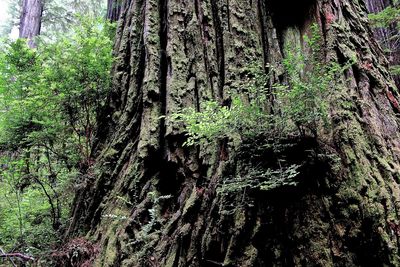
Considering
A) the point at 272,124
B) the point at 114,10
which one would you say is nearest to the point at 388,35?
the point at 114,10

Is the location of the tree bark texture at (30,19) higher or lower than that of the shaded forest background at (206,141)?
higher

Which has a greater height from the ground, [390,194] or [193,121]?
[193,121]

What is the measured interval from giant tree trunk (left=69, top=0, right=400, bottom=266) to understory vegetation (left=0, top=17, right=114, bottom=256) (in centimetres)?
34

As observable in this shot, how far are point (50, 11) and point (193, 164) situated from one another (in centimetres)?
1425

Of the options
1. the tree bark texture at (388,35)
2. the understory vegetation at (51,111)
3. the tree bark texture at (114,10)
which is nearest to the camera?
the understory vegetation at (51,111)

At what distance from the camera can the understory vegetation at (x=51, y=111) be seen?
3.82 m

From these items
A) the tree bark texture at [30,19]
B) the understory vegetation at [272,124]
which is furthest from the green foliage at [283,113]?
the tree bark texture at [30,19]

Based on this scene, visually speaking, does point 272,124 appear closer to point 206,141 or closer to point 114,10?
point 206,141

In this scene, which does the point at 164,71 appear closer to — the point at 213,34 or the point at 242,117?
the point at 213,34

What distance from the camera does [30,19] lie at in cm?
1143

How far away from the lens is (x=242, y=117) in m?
2.15

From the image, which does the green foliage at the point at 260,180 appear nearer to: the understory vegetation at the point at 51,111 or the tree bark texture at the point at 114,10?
the understory vegetation at the point at 51,111

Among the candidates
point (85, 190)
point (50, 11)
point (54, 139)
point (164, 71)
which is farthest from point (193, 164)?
point (50, 11)

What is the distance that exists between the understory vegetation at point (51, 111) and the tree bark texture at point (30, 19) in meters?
8.32
